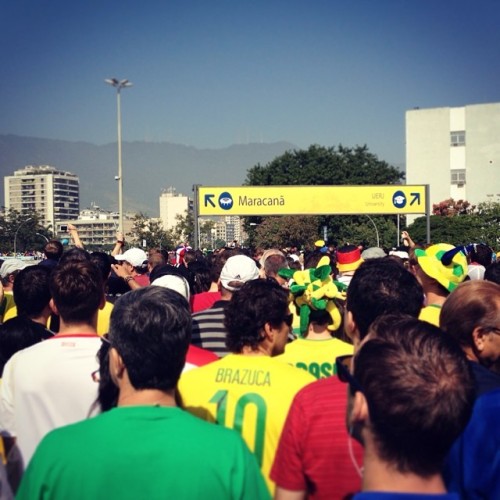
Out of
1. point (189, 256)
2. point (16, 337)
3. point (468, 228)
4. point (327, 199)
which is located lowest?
point (16, 337)

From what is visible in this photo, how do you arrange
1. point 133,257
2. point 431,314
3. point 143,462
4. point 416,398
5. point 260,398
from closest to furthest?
point 416,398
point 143,462
point 260,398
point 431,314
point 133,257

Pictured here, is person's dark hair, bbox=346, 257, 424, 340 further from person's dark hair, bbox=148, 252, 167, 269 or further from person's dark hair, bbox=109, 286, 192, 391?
person's dark hair, bbox=148, 252, 167, 269

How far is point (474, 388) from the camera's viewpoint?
7.33 feet

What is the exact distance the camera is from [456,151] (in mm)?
64375

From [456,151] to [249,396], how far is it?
6408 cm

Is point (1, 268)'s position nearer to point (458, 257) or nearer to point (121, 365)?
point (458, 257)

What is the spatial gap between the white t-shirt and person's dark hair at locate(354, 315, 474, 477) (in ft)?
5.85

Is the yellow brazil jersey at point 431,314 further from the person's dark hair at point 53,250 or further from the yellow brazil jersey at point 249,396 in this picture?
the person's dark hair at point 53,250

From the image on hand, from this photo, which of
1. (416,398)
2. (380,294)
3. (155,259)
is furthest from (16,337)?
(155,259)

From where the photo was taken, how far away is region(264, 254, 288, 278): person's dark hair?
8648mm

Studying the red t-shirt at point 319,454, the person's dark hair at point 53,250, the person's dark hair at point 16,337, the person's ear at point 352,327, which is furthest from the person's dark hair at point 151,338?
the person's dark hair at point 53,250

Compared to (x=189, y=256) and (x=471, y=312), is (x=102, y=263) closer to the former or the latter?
(x=471, y=312)

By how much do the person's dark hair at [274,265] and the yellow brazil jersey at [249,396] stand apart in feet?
16.3

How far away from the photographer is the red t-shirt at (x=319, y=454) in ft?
9.53
